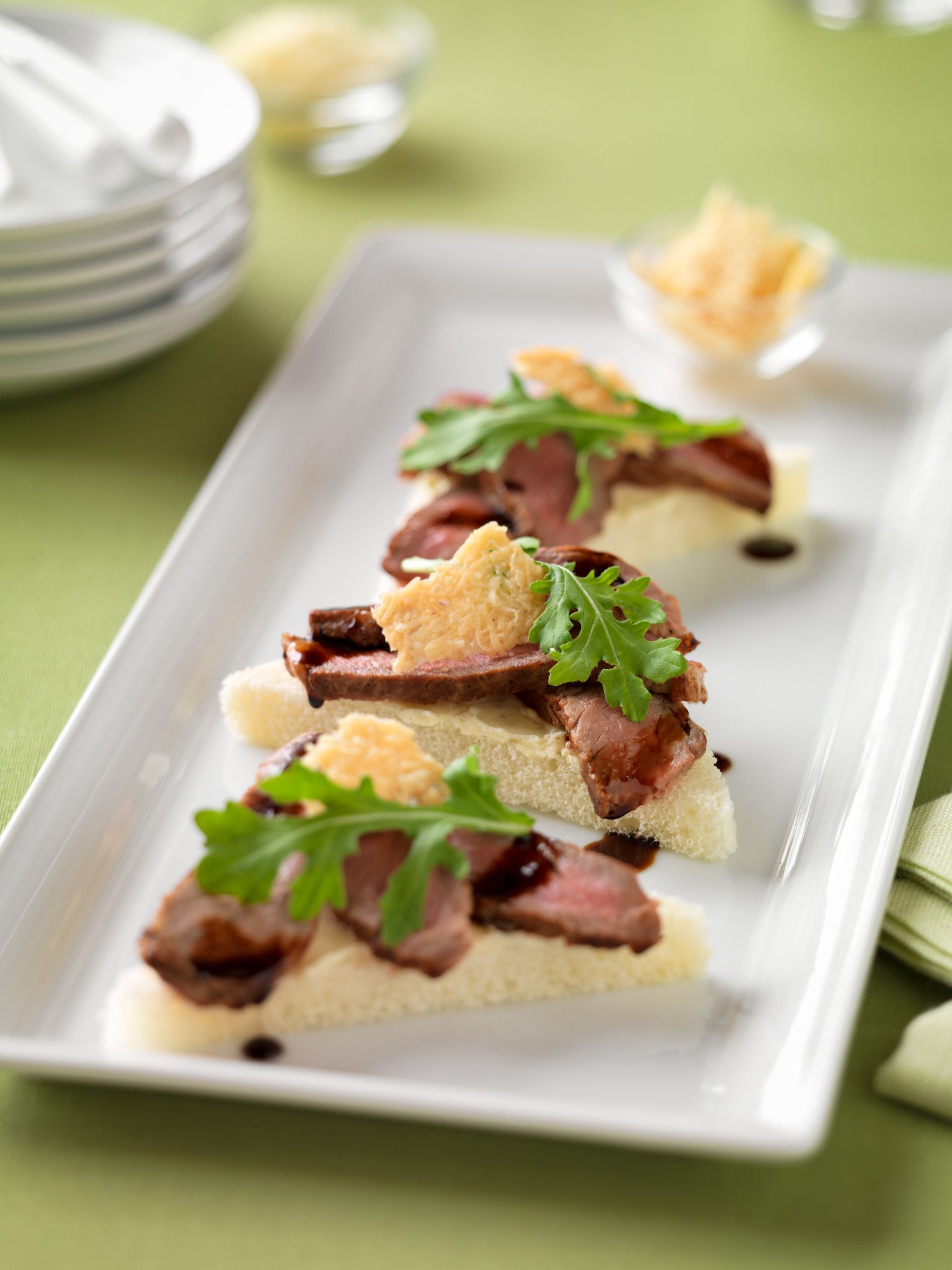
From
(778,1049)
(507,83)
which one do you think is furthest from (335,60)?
(778,1049)

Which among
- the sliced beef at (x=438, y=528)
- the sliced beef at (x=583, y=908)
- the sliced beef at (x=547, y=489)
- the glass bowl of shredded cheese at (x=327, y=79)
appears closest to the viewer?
the sliced beef at (x=583, y=908)

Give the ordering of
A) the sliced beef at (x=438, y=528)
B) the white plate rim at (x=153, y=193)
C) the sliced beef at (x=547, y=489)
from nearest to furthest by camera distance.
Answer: the sliced beef at (x=438, y=528) → the sliced beef at (x=547, y=489) → the white plate rim at (x=153, y=193)

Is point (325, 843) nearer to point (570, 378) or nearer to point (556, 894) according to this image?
point (556, 894)

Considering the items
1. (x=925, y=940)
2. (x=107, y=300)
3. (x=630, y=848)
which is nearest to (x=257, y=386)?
(x=107, y=300)

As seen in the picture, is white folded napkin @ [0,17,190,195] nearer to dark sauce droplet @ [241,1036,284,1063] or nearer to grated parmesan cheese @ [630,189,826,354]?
grated parmesan cheese @ [630,189,826,354]

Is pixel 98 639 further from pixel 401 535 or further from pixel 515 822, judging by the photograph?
pixel 515 822

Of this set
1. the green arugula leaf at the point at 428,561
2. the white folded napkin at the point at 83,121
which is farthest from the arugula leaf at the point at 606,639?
the white folded napkin at the point at 83,121

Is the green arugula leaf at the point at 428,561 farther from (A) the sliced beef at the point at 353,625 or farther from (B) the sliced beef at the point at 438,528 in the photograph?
(A) the sliced beef at the point at 353,625
